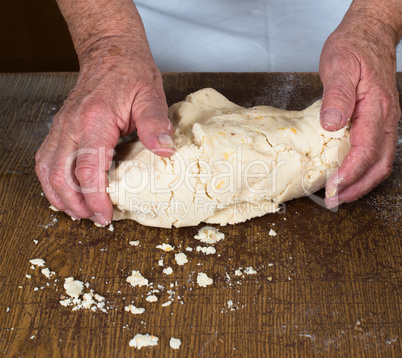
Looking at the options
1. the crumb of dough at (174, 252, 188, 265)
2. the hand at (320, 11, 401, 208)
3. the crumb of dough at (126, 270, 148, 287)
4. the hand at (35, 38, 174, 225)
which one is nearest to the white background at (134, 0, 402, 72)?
the hand at (320, 11, 401, 208)

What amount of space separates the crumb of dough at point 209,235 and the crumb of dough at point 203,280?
0.52 ft

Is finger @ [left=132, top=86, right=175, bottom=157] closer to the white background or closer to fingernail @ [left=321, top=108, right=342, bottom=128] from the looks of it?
fingernail @ [left=321, top=108, right=342, bottom=128]

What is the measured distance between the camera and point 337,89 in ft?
5.67

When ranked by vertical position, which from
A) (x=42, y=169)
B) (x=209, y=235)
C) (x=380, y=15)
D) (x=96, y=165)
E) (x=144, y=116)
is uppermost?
(x=380, y=15)

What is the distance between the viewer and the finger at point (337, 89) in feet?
5.50

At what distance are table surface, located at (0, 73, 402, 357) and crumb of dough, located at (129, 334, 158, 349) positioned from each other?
0.02 metres

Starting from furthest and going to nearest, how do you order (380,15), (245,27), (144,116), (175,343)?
(245,27) < (380,15) < (144,116) < (175,343)

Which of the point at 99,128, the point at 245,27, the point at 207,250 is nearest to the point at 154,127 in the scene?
the point at 99,128

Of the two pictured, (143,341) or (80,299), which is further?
(80,299)

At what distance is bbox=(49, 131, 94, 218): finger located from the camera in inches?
67.9

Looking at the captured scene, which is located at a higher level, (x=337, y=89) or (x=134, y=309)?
(x=337, y=89)

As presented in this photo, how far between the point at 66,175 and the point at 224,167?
51cm

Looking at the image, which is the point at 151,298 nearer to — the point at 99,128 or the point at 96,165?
the point at 96,165

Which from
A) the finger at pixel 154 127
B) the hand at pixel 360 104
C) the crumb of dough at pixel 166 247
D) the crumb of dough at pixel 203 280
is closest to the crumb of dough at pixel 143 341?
the crumb of dough at pixel 203 280
